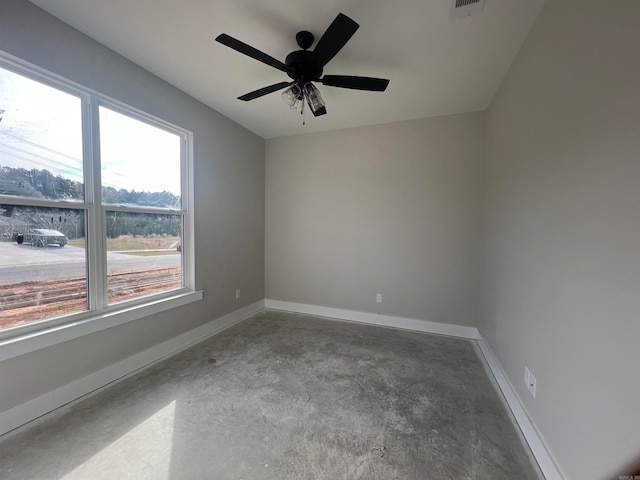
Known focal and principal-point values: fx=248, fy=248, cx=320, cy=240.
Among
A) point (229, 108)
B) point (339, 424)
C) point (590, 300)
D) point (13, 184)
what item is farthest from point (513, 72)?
point (13, 184)

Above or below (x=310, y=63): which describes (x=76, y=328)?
below

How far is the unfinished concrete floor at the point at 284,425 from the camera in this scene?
1355mm

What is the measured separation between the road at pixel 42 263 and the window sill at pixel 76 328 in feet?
1.16

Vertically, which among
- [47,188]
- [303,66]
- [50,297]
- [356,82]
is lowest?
[50,297]

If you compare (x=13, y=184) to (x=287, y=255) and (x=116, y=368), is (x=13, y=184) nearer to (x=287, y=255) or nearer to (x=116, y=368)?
(x=116, y=368)

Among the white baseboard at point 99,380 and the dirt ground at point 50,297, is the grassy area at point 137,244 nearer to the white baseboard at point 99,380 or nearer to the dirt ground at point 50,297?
the dirt ground at point 50,297

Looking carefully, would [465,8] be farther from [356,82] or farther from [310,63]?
[310,63]

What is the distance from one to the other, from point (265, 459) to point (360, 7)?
110 inches

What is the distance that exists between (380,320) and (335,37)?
3.13 m

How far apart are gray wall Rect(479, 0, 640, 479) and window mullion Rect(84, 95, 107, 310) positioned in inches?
122

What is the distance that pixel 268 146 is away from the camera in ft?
13.0

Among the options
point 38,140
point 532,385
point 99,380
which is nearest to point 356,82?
point 38,140

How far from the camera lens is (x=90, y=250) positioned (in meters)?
1.96

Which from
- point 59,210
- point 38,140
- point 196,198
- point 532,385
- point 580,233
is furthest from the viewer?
point 196,198
